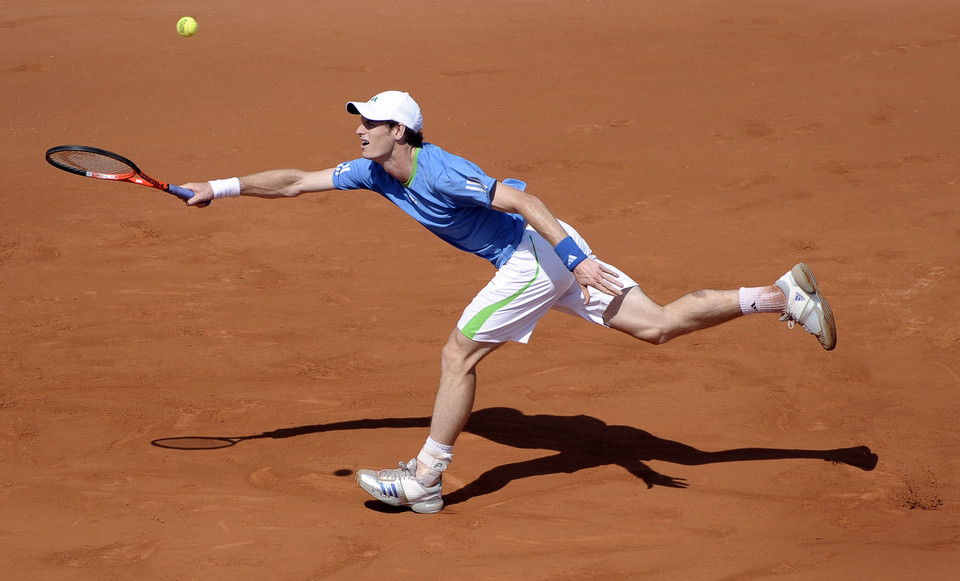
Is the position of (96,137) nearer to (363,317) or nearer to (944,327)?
(363,317)

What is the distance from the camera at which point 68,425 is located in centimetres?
562

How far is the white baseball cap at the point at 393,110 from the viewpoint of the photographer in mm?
4684

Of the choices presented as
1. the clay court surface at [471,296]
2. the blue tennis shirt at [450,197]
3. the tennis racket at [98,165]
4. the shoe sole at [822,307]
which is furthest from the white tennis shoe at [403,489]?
the shoe sole at [822,307]

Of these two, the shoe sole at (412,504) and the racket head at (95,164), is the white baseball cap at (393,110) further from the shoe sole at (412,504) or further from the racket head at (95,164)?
the shoe sole at (412,504)

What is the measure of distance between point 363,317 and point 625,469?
246 centimetres

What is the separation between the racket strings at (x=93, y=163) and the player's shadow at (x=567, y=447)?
1.47m

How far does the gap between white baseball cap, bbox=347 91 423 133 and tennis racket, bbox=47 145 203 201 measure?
4.17 feet

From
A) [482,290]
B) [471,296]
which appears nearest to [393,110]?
[482,290]

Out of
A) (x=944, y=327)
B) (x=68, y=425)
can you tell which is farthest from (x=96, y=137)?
(x=944, y=327)

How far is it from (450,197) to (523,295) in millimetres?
586

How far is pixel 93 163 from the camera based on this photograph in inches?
218

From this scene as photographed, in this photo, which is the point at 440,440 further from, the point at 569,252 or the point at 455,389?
the point at 569,252

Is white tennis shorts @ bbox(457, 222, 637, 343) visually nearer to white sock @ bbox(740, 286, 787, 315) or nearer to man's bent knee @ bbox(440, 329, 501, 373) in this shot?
man's bent knee @ bbox(440, 329, 501, 373)

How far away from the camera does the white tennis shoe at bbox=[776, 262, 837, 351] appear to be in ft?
16.2
